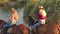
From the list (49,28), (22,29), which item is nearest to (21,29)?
(22,29)

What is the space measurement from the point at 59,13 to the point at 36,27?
6.88m

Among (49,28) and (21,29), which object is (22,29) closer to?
(21,29)

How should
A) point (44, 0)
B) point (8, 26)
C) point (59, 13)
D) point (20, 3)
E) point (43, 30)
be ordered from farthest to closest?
1. point (20, 3)
2. point (44, 0)
3. point (59, 13)
4. point (8, 26)
5. point (43, 30)

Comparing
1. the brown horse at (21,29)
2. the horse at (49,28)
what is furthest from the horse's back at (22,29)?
the horse at (49,28)

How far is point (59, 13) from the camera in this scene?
59.6 ft

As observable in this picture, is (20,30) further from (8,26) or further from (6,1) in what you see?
(6,1)

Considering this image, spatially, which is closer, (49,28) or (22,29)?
(49,28)

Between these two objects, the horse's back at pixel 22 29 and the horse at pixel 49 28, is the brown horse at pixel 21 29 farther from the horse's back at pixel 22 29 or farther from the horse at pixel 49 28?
the horse at pixel 49 28

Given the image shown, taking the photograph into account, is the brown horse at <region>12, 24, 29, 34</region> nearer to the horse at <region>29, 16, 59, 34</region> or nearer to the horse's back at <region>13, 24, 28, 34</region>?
the horse's back at <region>13, 24, 28, 34</region>

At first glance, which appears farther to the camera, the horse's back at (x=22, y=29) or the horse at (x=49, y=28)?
the horse's back at (x=22, y=29)

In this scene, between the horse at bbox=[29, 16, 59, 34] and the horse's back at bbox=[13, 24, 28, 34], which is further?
the horse's back at bbox=[13, 24, 28, 34]

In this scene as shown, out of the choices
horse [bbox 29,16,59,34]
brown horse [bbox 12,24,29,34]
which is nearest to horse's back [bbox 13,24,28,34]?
brown horse [bbox 12,24,29,34]

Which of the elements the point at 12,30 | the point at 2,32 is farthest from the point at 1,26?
the point at 12,30

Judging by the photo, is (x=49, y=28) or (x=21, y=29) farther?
(x=21, y=29)
